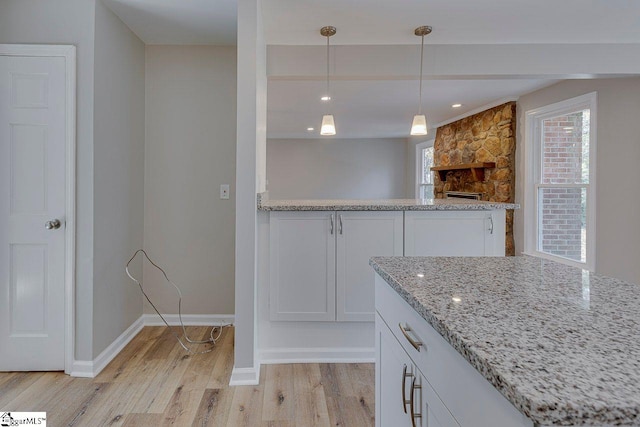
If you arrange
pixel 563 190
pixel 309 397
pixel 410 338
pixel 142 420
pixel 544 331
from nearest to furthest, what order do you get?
pixel 544 331
pixel 410 338
pixel 142 420
pixel 309 397
pixel 563 190

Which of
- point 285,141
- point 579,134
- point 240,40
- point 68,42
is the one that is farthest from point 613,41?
point 285,141

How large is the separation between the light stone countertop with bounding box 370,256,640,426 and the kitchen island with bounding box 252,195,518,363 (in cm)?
126

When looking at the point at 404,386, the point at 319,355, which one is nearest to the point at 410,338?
the point at 404,386

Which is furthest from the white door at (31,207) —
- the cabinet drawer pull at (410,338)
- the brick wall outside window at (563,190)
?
the brick wall outside window at (563,190)

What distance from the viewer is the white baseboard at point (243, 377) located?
2180 millimetres

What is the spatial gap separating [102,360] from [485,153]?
475 centimetres

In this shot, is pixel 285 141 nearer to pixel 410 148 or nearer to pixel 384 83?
pixel 410 148

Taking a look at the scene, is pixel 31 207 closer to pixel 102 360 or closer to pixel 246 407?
pixel 102 360

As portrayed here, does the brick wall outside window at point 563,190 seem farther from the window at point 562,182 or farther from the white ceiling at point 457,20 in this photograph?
the white ceiling at point 457,20

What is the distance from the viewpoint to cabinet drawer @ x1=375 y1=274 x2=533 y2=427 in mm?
564

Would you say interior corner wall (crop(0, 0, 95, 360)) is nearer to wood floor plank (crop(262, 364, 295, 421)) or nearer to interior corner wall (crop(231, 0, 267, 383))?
interior corner wall (crop(231, 0, 267, 383))

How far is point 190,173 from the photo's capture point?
3.04 metres

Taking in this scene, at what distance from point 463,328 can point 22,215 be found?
2.54 meters

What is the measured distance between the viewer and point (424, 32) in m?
2.73
